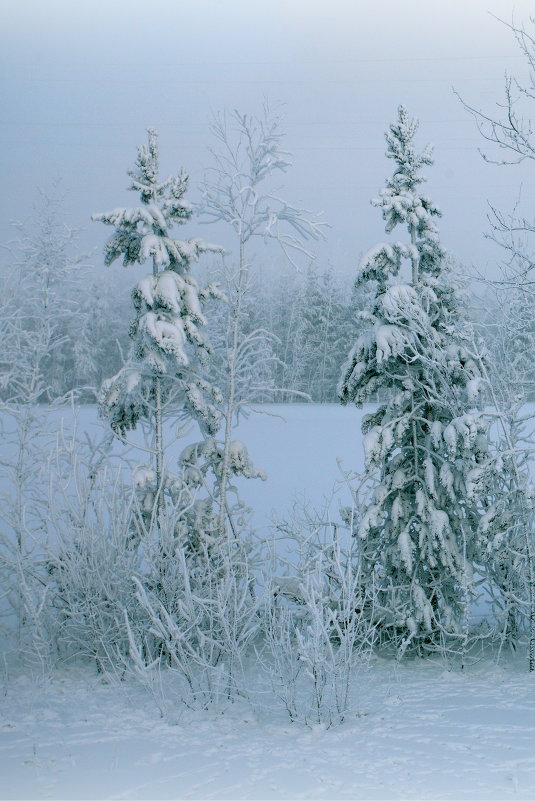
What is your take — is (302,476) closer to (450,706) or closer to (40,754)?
(450,706)

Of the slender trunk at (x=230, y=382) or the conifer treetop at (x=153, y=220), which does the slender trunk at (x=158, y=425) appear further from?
the slender trunk at (x=230, y=382)

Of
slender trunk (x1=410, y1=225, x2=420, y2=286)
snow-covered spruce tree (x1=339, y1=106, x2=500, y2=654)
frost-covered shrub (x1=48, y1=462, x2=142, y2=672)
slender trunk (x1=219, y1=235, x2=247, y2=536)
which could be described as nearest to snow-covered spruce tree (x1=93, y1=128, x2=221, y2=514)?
slender trunk (x1=219, y1=235, x2=247, y2=536)

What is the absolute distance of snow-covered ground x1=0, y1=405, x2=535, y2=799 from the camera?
845 cm

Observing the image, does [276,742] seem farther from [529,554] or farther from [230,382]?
[230,382]

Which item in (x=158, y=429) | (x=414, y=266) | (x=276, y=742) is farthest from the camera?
(x=158, y=429)

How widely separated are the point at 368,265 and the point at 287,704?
23.6 ft

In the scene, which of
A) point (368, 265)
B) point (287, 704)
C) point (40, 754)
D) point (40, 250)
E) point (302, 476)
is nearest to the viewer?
point (40, 754)

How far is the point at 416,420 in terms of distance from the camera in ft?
46.8

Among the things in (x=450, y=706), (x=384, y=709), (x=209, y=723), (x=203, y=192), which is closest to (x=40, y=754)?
(x=209, y=723)

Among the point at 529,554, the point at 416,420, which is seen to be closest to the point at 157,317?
the point at 416,420

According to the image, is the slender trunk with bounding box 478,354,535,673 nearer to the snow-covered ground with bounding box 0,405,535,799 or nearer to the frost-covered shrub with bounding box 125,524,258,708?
the snow-covered ground with bounding box 0,405,535,799

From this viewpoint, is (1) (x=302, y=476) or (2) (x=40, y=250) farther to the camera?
(1) (x=302, y=476)

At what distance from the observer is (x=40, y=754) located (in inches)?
378

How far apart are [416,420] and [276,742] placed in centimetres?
652
